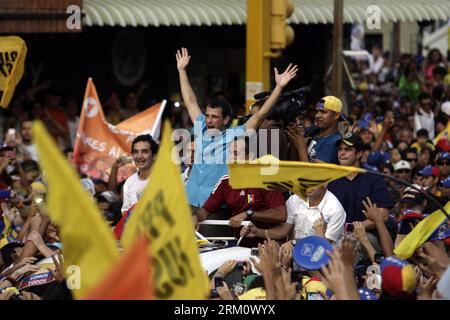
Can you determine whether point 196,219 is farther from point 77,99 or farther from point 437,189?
point 77,99

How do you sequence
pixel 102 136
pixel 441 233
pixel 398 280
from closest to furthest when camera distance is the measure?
pixel 398 280, pixel 441 233, pixel 102 136

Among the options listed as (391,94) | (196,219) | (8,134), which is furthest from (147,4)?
(196,219)

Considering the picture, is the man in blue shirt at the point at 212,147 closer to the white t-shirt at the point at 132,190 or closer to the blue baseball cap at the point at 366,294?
the white t-shirt at the point at 132,190

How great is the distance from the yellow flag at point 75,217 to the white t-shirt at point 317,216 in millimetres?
3680

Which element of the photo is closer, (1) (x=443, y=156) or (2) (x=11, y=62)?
(2) (x=11, y=62)

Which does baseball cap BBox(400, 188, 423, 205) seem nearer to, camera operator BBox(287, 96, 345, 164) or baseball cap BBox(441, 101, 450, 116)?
camera operator BBox(287, 96, 345, 164)

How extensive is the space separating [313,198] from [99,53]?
39.4 ft

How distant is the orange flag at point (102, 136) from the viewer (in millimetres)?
14422

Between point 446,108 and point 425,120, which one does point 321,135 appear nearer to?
point 446,108

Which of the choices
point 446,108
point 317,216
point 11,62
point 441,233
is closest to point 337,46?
point 446,108

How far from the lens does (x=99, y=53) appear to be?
67.1ft

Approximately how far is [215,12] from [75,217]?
1437cm

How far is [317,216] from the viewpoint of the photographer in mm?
8883
